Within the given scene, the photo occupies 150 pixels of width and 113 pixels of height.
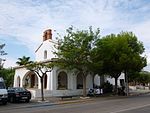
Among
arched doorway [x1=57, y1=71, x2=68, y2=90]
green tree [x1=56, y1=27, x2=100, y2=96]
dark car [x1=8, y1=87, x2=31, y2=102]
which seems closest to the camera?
dark car [x1=8, y1=87, x2=31, y2=102]

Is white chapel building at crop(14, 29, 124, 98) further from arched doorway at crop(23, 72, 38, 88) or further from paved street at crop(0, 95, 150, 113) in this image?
paved street at crop(0, 95, 150, 113)

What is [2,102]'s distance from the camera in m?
28.4

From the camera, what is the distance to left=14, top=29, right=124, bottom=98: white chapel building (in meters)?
41.3

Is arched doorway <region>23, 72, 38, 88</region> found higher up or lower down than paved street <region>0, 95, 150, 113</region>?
higher up

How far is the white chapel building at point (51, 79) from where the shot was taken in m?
41.3

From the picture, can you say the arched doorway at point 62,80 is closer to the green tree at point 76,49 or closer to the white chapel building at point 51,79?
the white chapel building at point 51,79

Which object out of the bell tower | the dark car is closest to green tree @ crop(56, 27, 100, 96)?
the dark car

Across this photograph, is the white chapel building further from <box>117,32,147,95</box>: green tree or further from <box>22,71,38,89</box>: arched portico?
<box>117,32,147,95</box>: green tree

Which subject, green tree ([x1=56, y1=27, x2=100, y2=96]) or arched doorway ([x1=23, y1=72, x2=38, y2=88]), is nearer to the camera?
green tree ([x1=56, y1=27, x2=100, y2=96])

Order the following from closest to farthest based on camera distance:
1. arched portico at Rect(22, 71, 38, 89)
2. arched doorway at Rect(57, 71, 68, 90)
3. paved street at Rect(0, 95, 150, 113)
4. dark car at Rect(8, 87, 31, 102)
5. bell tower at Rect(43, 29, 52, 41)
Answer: paved street at Rect(0, 95, 150, 113)
dark car at Rect(8, 87, 31, 102)
arched doorway at Rect(57, 71, 68, 90)
arched portico at Rect(22, 71, 38, 89)
bell tower at Rect(43, 29, 52, 41)

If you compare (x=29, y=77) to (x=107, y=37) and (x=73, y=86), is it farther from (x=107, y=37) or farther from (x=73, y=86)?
(x=107, y=37)

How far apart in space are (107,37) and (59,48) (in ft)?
28.5

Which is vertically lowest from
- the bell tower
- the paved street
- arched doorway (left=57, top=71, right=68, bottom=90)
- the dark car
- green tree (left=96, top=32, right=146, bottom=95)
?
the paved street

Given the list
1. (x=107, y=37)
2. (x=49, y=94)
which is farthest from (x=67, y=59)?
(x=107, y=37)
